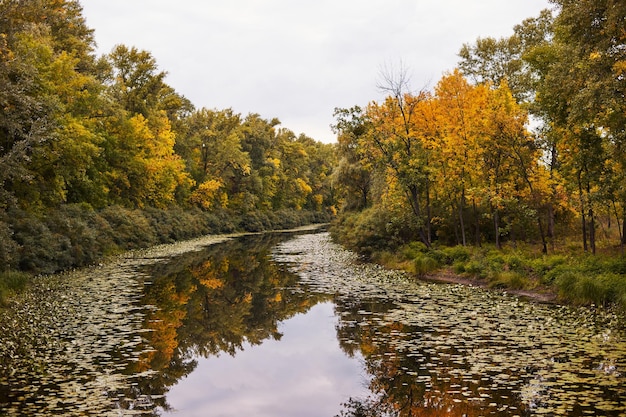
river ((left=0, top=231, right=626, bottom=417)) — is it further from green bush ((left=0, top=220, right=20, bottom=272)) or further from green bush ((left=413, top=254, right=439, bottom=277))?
green bush ((left=413, top=254, right=439, bottom=277))

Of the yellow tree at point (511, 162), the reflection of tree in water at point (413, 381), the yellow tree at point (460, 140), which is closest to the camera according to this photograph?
the reflection of tree in water at point (413, 381)

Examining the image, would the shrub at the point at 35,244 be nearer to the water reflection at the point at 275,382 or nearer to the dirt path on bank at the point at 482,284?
the water reflection at the point at 275,382

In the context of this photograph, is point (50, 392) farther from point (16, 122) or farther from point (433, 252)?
point (433, 252)

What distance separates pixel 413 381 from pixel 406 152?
20.6 meters

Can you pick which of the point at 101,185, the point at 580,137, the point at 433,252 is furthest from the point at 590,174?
the point at 101,185

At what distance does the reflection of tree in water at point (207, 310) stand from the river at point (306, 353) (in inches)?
3.1

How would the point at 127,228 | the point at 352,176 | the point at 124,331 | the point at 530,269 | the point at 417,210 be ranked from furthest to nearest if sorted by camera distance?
the point at 352,176
the point at 127,228
the point at 417,210
the point at 530,269
the point at 124,331

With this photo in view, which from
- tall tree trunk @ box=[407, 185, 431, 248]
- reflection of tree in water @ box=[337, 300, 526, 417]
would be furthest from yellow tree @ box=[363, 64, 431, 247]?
reflection of tree in water @ box=[337, 300, 526, 417]

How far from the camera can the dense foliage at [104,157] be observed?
2245cm

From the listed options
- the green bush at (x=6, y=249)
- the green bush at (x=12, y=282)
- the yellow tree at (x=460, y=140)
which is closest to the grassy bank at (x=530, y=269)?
the yellow tree at (x=460, y=140)

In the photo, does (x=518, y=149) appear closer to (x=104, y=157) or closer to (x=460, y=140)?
(x=460, y=140)

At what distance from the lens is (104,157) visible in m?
41.0

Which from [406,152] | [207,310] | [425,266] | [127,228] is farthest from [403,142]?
[127,228]

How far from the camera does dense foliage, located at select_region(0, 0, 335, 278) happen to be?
22.5 m
